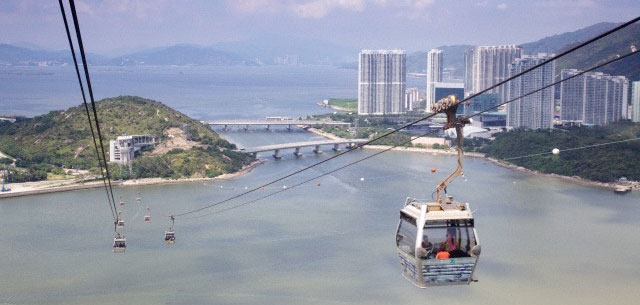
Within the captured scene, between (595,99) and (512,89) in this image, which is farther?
(512,89)

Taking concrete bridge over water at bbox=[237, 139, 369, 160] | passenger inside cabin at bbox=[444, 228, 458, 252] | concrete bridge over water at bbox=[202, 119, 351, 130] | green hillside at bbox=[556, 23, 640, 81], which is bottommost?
concrete bridge over water at bbox=[237, 139, 369, 160]

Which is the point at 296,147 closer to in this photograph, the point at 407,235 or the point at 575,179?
the point at 575,179

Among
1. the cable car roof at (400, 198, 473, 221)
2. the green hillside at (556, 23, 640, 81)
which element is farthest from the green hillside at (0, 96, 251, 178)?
the cable car roof at (400, 198, 473, 221)

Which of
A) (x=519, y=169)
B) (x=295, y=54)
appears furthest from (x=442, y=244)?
(x=295, y=54)

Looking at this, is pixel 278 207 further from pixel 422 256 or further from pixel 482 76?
pixel 482 76

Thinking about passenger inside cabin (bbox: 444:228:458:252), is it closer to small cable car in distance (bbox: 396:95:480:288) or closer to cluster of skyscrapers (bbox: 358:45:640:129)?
small cable car in distance (bbox: 396:95:480:288)

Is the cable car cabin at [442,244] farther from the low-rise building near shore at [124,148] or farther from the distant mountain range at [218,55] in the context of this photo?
the distant mountain range at [218,55]
